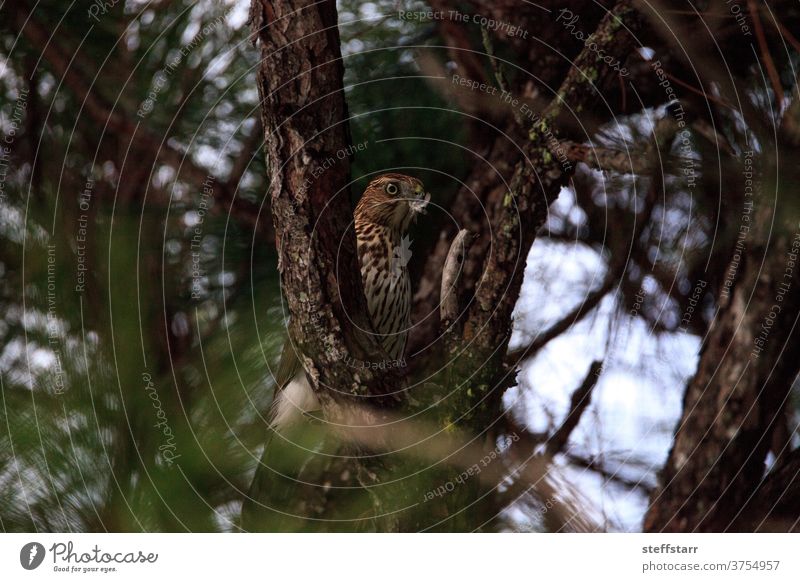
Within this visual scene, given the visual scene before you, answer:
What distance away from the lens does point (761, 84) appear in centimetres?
75

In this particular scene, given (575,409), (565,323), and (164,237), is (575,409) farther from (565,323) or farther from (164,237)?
(164,237)

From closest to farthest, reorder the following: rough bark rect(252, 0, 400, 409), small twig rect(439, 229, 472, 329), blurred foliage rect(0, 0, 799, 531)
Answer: blurred foliage rect(0, 0, 799, 531)
rough bark rect(252, 0, 400, 409)
small twig rect(439, 229, 472, 329)

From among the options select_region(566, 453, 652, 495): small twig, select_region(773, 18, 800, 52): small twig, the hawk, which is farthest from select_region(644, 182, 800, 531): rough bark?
the hawk

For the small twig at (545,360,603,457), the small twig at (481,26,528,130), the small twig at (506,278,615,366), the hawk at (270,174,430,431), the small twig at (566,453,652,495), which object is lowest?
the small twig at (566,453,652,495)

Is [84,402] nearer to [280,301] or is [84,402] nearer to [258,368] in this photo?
[258,368]

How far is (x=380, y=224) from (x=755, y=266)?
356 millimetres

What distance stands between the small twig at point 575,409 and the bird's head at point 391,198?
0.75ft

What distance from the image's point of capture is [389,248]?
86 centimetres

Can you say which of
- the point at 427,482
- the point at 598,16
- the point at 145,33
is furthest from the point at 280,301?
the point at 598,16

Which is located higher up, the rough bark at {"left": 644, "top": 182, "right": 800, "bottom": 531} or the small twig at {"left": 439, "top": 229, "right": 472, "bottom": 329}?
the small twig at {"left": 439, "top": 229, "right": 472, "bottom": 329}

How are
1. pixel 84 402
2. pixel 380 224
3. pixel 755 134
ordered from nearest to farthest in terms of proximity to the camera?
pixel 84 402, pixel 755 134, pixel 380 224

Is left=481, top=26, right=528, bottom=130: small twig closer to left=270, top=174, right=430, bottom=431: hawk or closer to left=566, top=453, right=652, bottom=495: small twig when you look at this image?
left=270, top=174, right=430, bottom=431: hawk

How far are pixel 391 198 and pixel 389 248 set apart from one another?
76mm

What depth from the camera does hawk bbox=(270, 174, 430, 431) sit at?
767mm
